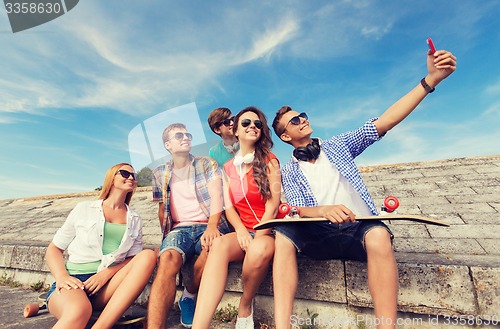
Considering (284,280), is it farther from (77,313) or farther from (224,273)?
(77,313)

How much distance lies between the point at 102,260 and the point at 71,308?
0.42 meters

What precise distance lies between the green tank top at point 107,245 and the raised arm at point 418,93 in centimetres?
224

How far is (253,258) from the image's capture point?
197 centimetres

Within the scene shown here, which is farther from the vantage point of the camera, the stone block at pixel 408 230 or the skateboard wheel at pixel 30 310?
the stone block at pixel 408 230

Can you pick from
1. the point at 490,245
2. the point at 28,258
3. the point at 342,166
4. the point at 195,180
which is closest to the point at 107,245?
the point at 195,180

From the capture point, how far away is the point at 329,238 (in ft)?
6.70

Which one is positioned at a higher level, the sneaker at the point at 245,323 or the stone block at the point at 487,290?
the stone block at the point at 487,290

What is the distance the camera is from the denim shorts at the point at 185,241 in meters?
2.35

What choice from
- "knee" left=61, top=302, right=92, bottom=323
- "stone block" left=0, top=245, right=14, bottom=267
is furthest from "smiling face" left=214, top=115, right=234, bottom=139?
"stone block" left=0, top=245, right=14, bottom=267

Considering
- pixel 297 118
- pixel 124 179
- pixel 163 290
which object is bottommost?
pixel 163 290

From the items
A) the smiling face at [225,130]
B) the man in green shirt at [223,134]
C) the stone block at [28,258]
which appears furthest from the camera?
the stone block at [28,258]

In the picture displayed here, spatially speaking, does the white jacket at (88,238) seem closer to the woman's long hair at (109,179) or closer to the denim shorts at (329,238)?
the woman's long hair at (109,179)

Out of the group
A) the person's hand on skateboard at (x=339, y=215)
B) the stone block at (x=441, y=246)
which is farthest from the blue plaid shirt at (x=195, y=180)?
the stone block at (x=441, y=246)

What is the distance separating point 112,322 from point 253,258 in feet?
3.52
